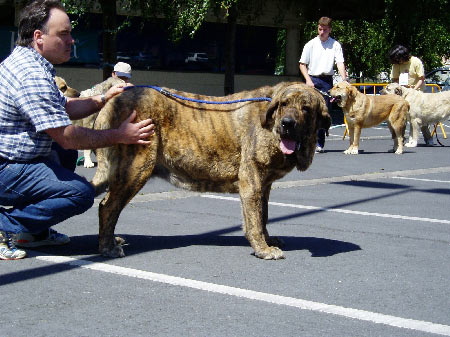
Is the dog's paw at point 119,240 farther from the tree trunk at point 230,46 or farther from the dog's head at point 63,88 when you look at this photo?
the tree trunk at point 230,46

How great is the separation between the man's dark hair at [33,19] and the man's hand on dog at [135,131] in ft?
2.75

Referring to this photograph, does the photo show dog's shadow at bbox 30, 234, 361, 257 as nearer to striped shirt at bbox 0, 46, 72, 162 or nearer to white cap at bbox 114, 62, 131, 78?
striped shirt at bbox 0, 46, 72, 162

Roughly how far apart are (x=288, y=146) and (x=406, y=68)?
1218 centimetres

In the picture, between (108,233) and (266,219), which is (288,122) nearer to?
(266,219)

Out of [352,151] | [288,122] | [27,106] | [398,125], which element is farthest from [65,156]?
[398,125]

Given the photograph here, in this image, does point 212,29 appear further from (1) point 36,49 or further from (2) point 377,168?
(1) point 36,49

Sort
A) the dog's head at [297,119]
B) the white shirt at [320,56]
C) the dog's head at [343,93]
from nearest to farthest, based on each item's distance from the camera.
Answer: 1. the dog's head at [297,119]
2. the white shirt at [320,56]
3. the dog's head at [343,93]

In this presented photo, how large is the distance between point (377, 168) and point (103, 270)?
26.6ft

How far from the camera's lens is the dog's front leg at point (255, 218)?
19.0 ft

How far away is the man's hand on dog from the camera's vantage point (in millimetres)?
5422

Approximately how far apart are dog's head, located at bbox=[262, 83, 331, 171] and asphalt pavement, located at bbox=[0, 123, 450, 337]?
826 millimetres

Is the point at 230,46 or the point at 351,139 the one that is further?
the point at 230,46

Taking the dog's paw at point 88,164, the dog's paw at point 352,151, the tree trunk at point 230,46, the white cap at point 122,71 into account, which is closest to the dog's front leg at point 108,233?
the dog's paw at point 88,164

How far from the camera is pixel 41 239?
6.05m
